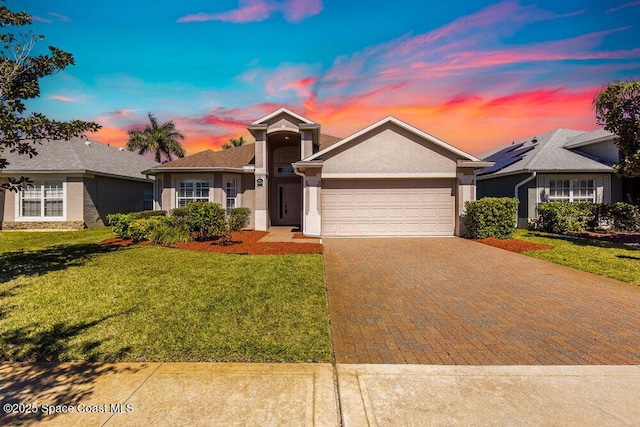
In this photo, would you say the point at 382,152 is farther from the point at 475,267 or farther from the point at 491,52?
the point at 475,267

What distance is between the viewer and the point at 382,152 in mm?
14836

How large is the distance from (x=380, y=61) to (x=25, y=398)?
50.8 feet

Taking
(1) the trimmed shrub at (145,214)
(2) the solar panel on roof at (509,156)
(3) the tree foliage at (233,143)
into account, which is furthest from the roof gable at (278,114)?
(3) the tree foliage at (233,143)

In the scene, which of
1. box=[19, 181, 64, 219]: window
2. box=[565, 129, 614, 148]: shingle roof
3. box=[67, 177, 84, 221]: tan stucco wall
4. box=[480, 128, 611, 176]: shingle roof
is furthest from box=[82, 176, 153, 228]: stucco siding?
box=[565, 129, 614, 148]: shingle roof

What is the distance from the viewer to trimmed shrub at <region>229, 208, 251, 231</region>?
1547cm

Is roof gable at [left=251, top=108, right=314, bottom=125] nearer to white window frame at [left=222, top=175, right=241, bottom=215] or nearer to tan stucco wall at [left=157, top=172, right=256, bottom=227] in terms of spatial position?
white window frame at [left=222, top=175, right=241, bottom=215]

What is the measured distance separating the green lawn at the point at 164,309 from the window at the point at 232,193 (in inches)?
353

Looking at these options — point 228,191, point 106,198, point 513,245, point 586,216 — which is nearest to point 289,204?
point 228,191

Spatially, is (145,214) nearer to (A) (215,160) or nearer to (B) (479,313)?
(A) (215,160)

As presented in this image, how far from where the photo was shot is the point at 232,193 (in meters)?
18.1

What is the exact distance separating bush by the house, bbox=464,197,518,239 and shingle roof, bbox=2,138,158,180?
20.8 m

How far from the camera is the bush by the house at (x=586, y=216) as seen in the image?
15.4 m

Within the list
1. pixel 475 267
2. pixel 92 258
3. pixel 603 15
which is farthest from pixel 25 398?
pixel 603 15

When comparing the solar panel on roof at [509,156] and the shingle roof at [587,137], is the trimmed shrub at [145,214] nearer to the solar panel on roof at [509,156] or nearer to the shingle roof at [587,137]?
the solar panel on roof at [509,156]
